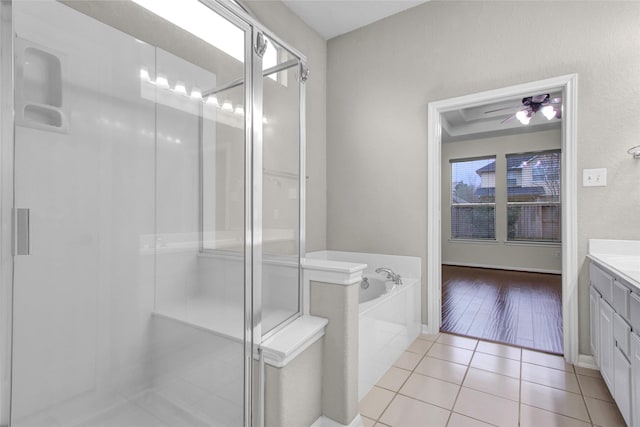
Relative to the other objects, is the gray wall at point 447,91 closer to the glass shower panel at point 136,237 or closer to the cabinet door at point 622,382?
the cabinet door at point 622,382

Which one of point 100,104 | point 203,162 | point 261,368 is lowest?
point 261,368

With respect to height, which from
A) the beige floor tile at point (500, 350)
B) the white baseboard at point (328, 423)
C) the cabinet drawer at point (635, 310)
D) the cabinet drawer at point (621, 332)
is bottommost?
the beige floor tile at point (500, 350)

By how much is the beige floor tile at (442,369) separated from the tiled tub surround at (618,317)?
2.48ft

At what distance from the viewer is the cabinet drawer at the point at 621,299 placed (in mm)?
1400

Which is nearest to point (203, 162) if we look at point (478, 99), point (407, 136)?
point (407, 136)

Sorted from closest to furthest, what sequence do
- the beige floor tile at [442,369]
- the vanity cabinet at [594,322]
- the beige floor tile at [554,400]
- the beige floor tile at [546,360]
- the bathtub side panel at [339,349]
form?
the bathtub side panel at [339,349] < the beige floor tile at [554,400] < the vanity cabinet at [594,322] < the beige floor tile at [442,369] < the beige floor tile at [546,360]

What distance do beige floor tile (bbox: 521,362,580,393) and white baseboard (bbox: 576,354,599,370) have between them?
0.17m

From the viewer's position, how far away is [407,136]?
2.82 metres

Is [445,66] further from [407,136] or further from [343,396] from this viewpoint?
[343,396]

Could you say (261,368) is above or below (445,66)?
below

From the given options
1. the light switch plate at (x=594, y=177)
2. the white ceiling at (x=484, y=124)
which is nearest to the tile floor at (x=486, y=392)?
the light switch plate at (x=594, y=177)

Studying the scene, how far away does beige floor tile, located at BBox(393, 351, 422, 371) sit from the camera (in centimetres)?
216

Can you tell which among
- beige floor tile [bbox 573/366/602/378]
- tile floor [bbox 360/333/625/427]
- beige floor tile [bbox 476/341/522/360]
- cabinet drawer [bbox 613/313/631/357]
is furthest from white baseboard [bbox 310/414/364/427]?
beige floor tile [bbox 573/366/602/378]

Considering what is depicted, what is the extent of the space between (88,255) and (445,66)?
2.83m
